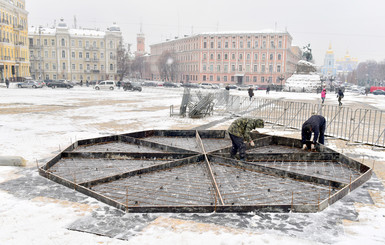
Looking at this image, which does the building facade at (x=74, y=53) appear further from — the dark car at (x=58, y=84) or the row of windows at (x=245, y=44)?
the dark car at (x=58, y=84)

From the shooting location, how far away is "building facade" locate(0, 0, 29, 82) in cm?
5369

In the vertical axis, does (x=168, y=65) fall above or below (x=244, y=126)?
above

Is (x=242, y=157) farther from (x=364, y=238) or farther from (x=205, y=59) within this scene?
(x=205, y=59)

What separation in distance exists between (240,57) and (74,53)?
128ft

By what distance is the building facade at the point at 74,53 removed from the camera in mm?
73438

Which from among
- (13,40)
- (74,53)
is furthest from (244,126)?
(74,53)

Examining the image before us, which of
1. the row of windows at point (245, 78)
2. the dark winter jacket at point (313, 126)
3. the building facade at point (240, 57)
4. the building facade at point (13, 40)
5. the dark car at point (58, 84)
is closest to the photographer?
the dark winter jacket at point (313, 126)

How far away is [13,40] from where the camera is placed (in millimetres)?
57656

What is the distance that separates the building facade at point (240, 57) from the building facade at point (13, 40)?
38.4 m

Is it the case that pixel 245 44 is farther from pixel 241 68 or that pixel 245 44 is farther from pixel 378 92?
pixel 378 92

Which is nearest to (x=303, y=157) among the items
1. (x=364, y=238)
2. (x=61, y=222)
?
(x=364, y=238)

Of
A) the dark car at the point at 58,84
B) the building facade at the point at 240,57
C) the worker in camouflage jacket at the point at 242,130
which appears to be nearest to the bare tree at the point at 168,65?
the building facade at the point at 240,57

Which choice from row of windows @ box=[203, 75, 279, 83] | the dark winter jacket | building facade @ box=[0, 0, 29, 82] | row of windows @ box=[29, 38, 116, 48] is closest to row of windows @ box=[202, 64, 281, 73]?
row of windows @ box=[203, 75, 279, 83]

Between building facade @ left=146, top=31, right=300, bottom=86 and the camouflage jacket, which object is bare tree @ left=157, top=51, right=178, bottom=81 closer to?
building facade @ left=146, top=31, right=300, bottom=86
